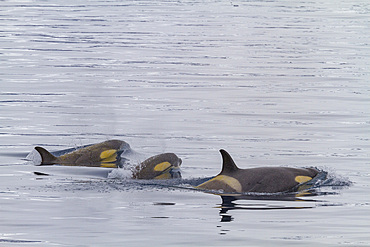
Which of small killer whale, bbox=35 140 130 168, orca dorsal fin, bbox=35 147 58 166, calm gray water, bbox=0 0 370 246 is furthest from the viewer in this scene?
small killer whale, bbox=35 140 130 168

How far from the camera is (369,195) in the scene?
13938 millimetres

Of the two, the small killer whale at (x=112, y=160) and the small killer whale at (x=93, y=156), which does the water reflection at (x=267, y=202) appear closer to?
the small killer whale at (x=112, y=160)

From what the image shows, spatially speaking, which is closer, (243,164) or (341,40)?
(243,164)

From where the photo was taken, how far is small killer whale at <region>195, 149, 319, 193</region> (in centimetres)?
1375

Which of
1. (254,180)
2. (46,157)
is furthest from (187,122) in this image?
(254,180)

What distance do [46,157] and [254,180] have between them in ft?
15.2

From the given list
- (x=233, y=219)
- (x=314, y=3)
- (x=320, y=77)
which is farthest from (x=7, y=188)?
(x=314, y=3)

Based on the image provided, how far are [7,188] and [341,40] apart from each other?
108ft

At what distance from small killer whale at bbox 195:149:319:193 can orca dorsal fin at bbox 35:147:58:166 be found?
3.65 m

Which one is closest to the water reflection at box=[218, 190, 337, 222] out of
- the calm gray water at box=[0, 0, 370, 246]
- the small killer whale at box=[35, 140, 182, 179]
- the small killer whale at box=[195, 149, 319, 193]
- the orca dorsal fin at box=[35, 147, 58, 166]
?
the calm gray water at box=[0, 0, 370, 246]

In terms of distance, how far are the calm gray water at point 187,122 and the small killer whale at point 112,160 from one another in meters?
0.39

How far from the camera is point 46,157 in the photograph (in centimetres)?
1662

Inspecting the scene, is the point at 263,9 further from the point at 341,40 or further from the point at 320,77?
the point at 320,77

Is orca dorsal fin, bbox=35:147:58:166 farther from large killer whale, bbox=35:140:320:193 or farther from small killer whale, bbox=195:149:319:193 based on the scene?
small killer whale, bbox=195:149:319:193
